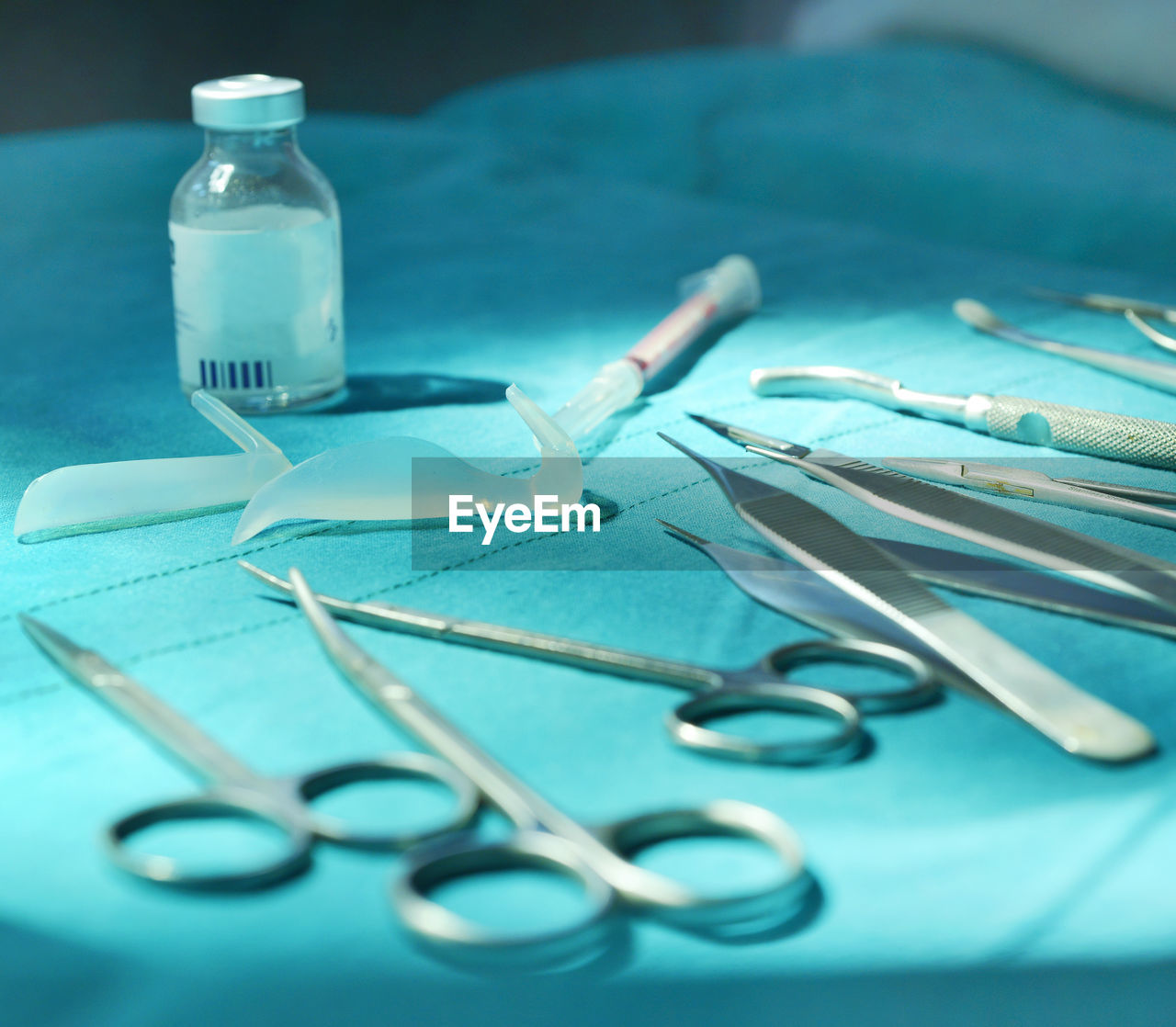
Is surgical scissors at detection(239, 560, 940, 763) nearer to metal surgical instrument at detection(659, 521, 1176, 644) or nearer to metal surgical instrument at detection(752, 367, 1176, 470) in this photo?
metal surgical instrument at detection(659, 521, 1176, 644)

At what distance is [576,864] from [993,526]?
0.24m

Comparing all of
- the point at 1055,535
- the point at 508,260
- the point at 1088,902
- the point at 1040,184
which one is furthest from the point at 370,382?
the point at 1040,184

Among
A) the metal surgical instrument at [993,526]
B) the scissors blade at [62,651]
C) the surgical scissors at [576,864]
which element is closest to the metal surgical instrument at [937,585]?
the metal surgical instrument at [993,526]

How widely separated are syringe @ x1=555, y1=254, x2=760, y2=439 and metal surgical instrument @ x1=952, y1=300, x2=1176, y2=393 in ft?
0.45

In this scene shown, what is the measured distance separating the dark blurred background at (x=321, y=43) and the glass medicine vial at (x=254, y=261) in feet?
3.77

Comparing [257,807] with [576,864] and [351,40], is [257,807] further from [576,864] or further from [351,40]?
[351,40]

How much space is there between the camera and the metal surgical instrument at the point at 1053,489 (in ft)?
1.62

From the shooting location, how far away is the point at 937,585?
438mm

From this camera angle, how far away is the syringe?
630 millimetres

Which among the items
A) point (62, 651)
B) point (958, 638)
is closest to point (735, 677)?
point (958, 638)

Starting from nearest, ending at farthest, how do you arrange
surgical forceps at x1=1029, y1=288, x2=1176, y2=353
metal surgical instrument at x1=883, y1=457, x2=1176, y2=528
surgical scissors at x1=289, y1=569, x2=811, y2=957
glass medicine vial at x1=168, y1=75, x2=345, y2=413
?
surgical scissors at x1=289, y1=569, x2=811, y2=957 < metal surgical instrument at x1=883, y1=457, x2=1176, y2=528 < glass medicine vial at x1=168, y1=75, x2=345, y2=413 < surgical forceps at x1=1029, y1=288, x2=1176, y2=353

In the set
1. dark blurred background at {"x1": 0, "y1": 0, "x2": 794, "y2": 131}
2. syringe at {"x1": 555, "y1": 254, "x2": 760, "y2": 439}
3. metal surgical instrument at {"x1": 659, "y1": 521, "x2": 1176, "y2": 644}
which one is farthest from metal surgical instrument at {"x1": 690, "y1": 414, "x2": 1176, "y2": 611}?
dark blurred background at {"x1": 0, "y1": 0, "x2": 794, "y2": 131}

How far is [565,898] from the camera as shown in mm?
281

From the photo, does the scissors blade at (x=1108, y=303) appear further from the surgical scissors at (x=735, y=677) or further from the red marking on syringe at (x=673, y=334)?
the surgical scissors at (x=735, y=677)
